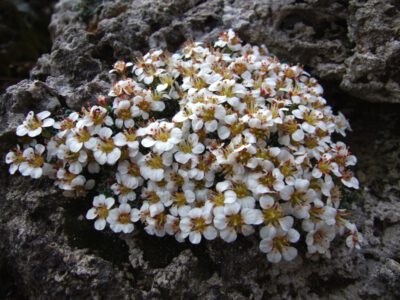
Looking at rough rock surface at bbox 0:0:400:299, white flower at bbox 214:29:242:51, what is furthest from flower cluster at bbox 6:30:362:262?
white flower at bbox 214:29:242:51

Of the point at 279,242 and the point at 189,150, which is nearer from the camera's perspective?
the point at 279,242

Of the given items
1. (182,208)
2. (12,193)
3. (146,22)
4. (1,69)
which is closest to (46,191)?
(12,193)

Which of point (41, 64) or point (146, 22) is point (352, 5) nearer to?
point (146, 22)

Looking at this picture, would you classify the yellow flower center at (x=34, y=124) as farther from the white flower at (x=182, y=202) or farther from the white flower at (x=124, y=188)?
the white flower at (x=182, y=202)

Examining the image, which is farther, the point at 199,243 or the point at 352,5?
the point at 352,5

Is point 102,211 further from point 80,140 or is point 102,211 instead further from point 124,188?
point 80,140

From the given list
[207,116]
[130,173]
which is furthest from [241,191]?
[130,173]
